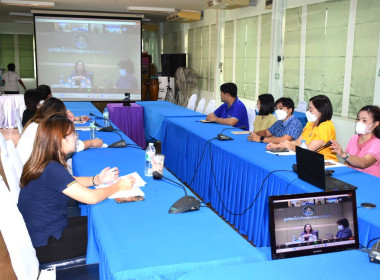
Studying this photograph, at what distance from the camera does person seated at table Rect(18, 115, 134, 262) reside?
1.88 m

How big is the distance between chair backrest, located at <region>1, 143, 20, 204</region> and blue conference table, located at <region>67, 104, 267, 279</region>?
1.90 ft

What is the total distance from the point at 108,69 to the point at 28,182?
27.2 feet

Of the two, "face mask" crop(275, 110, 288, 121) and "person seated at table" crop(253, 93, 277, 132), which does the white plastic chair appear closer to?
"person seated at table" crop(253, 93, 277, 132)

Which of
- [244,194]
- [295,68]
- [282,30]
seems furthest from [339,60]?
[244,194]

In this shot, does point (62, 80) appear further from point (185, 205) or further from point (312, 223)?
point (312, 223)

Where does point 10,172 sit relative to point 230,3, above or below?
below

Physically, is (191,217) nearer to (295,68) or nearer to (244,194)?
(244,194)

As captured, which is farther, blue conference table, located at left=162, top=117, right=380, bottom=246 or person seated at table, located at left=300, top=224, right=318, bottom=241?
blue conference table, located at left=162, top=117, right=380, bottom=246

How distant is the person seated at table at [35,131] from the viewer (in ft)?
9.49

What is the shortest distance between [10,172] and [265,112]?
275cm

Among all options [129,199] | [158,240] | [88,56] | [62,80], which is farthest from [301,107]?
[62,80]

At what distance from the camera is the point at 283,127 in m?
3.75

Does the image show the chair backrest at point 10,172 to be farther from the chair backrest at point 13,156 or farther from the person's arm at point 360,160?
the person's arm at point 360,160

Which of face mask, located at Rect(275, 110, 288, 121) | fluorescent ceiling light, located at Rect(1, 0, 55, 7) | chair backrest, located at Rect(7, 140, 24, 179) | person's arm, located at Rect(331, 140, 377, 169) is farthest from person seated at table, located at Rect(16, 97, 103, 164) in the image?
fluorescent ceiling light, located at Rect(1, 0, 55, 7)
